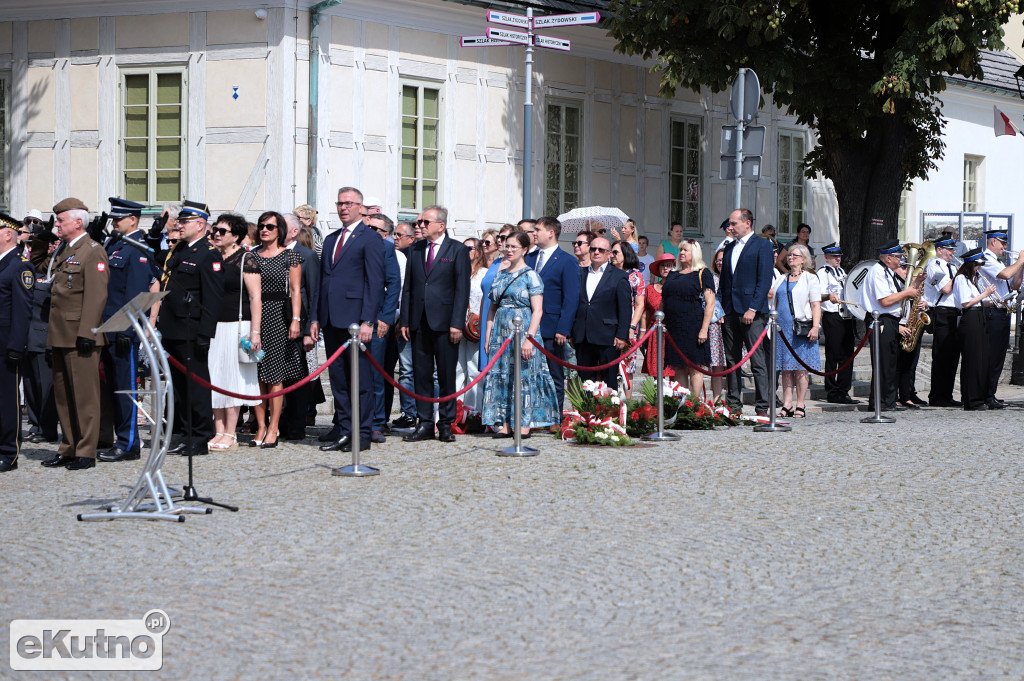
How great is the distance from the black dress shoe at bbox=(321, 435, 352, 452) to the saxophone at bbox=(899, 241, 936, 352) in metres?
7.17

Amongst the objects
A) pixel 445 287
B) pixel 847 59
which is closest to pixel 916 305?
pixel 847 59

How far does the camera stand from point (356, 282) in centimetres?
1138

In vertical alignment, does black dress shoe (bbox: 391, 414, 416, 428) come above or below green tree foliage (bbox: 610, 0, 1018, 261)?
below

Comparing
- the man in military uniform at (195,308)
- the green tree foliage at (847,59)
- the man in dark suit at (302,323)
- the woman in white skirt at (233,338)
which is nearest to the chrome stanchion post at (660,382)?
the man in dark suit at (302,323)

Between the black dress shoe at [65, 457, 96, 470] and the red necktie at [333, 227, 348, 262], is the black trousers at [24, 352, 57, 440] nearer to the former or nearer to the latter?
the black dress shoe at [65, 457, 96, 470]

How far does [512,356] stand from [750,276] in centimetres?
325

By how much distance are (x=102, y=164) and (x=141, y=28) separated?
207 cm

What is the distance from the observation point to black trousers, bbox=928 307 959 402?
639 inches

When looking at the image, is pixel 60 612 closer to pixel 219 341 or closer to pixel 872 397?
pixel 219 341

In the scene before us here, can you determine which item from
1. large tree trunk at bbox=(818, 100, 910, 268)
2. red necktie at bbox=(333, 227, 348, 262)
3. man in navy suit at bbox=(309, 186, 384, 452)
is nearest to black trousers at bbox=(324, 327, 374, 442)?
man in navy suit at bbox=(309, 186, 384, 452)

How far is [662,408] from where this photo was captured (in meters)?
12.2

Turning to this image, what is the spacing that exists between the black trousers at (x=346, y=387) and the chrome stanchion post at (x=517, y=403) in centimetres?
112

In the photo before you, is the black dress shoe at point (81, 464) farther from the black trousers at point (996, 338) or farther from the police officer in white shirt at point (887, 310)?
the black trousers at point (996, 338)

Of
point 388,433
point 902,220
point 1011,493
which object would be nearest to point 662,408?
point 388,433
